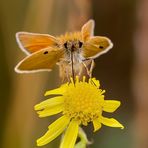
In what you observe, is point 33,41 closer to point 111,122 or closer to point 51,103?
point 51,103

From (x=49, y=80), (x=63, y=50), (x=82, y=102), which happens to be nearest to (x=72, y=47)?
(x=63, y=50)

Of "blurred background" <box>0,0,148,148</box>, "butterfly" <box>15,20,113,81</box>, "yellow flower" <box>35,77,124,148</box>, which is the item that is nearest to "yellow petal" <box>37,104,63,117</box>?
"yellow flower" <box>35,77,124,148</box>

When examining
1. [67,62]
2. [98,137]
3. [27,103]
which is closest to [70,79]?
[67,62]

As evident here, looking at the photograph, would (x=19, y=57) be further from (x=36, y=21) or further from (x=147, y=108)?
(x=147, y=108)

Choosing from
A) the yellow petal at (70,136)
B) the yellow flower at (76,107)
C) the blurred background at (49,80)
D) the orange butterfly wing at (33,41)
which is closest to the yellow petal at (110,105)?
the yellow flower at (76,107)

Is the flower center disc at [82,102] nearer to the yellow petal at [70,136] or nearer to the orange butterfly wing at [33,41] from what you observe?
the yellow petal at [70,136]

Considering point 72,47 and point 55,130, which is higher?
point 72,47
